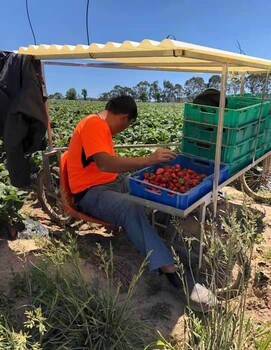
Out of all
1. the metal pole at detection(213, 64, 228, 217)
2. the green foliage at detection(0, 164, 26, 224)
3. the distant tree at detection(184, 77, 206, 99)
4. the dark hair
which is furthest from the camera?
the distant tree at detection(184, 77, 206, 99)

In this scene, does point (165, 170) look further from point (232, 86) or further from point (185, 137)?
point (232, 86)

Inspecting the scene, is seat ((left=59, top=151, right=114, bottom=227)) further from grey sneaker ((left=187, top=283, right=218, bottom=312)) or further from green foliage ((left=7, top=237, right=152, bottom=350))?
grey sneaker ((left=187, top=283, right=218, bottom=312))

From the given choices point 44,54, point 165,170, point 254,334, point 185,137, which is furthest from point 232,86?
point 254,334

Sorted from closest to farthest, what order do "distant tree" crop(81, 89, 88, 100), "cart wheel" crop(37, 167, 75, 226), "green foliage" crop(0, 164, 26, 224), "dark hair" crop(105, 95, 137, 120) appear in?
"dark hair" crop(105, 95, 137, 120), "green foliage" crop(0, 164, 26, 224), "cart wheel" crop(37, 167, 75, 226), "distant tree" crop(81, 89, 88, 100)

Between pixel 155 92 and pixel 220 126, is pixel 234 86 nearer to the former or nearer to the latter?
pixel 220 126

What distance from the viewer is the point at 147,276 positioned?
10.0 ft

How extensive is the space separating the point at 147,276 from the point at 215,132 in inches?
64.0

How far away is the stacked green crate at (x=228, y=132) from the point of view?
3113 millimetres

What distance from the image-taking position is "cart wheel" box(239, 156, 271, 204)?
16.8 ft

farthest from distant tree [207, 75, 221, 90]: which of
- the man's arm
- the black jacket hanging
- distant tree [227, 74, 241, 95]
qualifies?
the black jacket hanging

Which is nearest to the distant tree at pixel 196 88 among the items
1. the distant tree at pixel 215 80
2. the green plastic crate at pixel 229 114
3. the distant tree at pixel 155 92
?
the distant tree at pixel 215 80

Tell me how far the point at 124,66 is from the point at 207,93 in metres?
1.06

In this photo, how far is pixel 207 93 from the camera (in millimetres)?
3756

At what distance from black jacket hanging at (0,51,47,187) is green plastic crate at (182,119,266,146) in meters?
1.57
